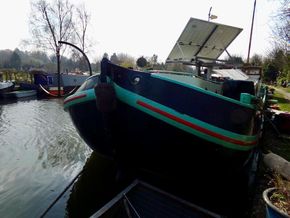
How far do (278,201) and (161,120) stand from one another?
1.66 metres

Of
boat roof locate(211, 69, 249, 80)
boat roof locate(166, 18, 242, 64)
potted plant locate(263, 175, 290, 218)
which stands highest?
boat roof locate(166, 18, 242, 64)

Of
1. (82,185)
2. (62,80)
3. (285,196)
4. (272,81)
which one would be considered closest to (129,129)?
(82,185)

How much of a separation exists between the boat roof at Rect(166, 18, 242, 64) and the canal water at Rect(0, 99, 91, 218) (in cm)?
345

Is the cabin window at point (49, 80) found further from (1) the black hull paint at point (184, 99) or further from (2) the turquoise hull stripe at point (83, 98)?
(1) the black hull paint at point (184, 99)

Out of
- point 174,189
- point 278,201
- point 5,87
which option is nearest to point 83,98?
point 174,189

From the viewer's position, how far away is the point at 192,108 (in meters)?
3.60

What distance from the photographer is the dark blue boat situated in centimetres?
359

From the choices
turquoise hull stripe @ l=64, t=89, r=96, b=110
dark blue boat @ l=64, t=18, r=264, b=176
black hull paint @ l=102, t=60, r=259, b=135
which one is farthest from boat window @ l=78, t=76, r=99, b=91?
black hull paint @ l=102, t=60, r=259, b=135

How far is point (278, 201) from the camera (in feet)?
9.43

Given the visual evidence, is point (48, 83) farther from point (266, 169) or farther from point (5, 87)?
Result: point (266, 169)

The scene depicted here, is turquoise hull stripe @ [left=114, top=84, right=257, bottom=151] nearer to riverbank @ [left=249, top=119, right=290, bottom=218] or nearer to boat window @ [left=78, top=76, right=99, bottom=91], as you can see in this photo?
boat window @ [left=78, top=76, right=99, bottom=91]

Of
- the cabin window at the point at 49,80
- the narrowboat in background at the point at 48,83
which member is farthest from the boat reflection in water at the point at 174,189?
the cabin window at the point at 49,80

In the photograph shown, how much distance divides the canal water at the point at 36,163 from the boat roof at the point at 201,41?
136 inches

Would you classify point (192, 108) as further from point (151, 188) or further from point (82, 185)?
point (82, 185)
